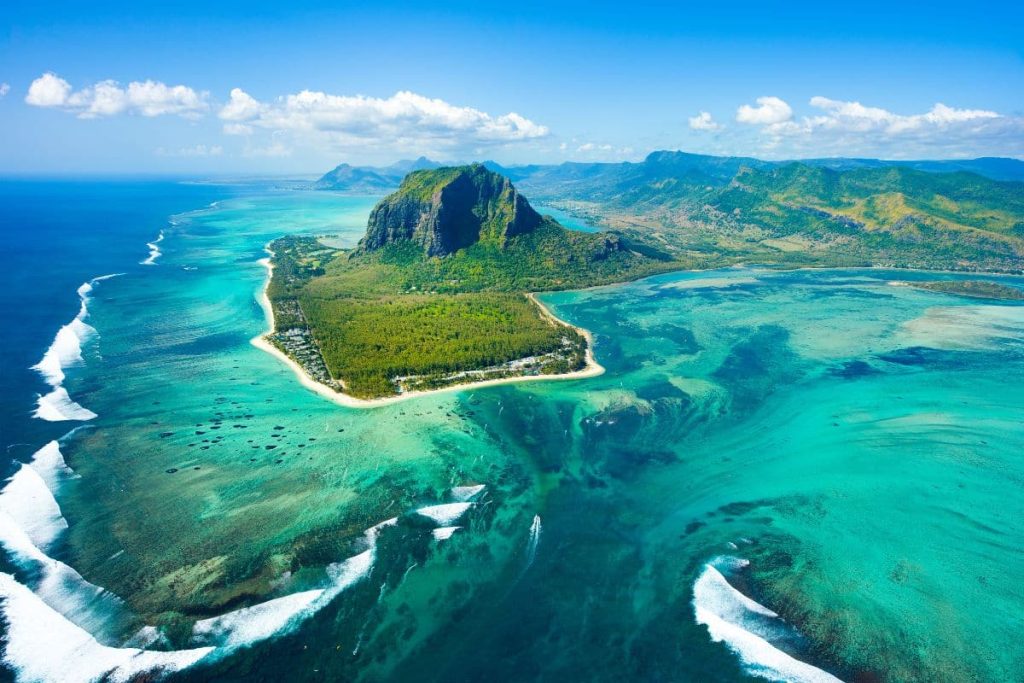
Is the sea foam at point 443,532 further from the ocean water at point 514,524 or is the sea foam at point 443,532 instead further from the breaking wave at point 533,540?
the breaking wave at point 533,540

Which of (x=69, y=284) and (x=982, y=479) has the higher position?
(x=69, y=284)

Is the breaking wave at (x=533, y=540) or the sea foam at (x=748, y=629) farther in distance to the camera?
the breaking wave at (x=533, y=540)

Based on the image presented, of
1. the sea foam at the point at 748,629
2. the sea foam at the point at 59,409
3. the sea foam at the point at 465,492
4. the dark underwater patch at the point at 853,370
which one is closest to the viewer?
the sea foam at the point at 748,629

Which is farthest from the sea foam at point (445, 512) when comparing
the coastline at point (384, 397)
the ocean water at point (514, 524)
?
the coastline at point (384, 397)


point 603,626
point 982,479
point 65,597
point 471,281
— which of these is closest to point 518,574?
point 603,626

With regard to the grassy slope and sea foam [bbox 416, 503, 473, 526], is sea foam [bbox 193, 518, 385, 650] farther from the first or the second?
the grassy slope

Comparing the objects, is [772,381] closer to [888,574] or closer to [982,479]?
[982,479]
